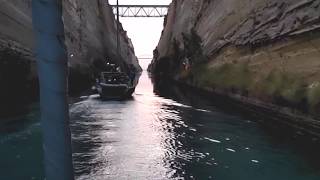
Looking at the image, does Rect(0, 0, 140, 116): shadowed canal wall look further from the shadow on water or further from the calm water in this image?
the shadow on water

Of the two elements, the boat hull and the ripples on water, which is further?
the boat hull

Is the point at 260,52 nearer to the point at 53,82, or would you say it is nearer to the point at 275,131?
the point at 275,131

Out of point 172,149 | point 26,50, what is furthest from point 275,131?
point 26,50

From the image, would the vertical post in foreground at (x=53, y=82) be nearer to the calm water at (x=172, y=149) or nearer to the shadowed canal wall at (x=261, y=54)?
the calm water at (x=172, y=149)

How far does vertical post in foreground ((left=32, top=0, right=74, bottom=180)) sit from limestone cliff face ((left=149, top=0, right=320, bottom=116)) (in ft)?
62.4

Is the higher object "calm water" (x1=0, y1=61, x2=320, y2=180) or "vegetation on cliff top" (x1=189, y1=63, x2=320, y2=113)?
"vegetation on cliff top" (x1=189, y1=63, x2=320, y2=113)

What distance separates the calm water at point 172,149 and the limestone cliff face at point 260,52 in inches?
104

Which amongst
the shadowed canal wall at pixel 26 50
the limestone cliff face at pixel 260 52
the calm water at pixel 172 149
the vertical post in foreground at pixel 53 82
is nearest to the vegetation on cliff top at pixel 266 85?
the limestone cliff face at pixel 260 52

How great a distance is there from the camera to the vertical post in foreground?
2820 mm

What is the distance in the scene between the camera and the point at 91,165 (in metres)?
13.9

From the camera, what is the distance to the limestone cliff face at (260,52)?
25.0 meters

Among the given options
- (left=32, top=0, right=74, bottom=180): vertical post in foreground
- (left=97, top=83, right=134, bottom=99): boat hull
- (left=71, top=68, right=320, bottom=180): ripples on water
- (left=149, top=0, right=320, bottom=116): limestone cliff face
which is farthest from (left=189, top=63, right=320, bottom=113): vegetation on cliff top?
(left=32, top=0, right=74, bottom=180): vertical post in foreground

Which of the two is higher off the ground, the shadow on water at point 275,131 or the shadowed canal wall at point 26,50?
the shadowed canal wall at point 26,50

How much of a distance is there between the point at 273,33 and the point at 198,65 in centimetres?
2133
